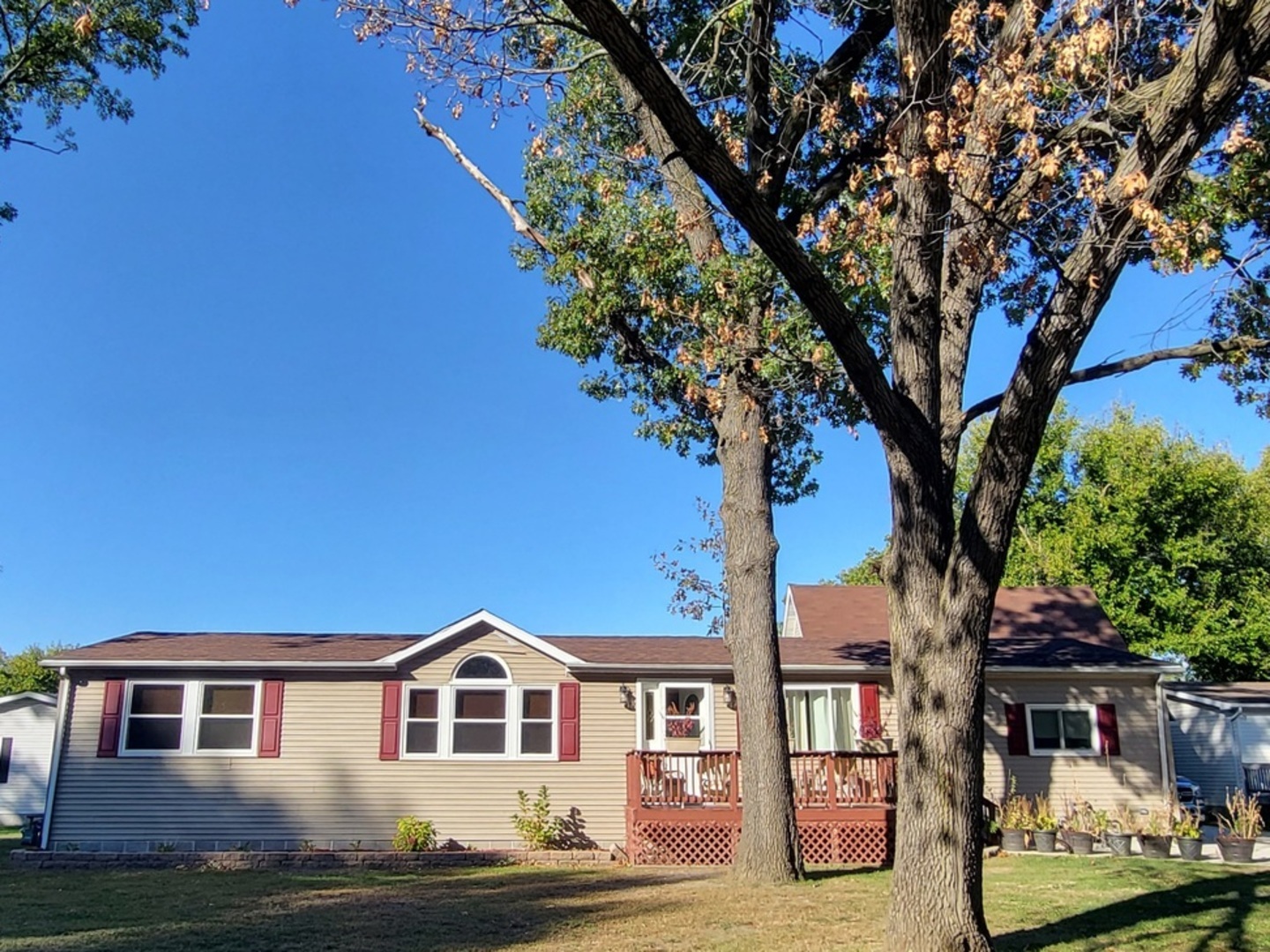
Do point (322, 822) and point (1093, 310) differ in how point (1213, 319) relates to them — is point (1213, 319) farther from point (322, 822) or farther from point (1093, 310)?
point (322, 822)

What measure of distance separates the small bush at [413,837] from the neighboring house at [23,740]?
1295cm

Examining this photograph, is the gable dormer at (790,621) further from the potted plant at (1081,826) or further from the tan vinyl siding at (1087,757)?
the potted plant at (1081,826)

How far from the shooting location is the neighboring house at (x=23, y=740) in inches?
924

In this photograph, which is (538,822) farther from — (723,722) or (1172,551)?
(1172,551)

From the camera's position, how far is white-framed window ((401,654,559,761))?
15.8m

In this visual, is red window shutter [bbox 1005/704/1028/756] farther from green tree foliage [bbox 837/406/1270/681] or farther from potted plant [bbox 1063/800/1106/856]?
green tree foliage [bbox 837/406/1270/681]

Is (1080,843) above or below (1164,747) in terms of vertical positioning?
below

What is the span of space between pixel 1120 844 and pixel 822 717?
4.76 m

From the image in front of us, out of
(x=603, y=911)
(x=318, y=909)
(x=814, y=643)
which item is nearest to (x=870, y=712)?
(x=814, y=643)

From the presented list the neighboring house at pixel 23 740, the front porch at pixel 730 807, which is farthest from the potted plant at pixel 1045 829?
the neighboring house at pixel 23 740

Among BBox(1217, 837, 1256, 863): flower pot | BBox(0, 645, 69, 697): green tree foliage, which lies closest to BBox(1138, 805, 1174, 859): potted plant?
BBox(1217, 837, 1256, 863): flower pot

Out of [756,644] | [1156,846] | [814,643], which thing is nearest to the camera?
[756,644]

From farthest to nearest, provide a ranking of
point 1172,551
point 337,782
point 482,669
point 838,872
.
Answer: point 1172,551
point 482,669
point 337,782
point 838,872

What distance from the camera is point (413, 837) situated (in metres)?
15.0
